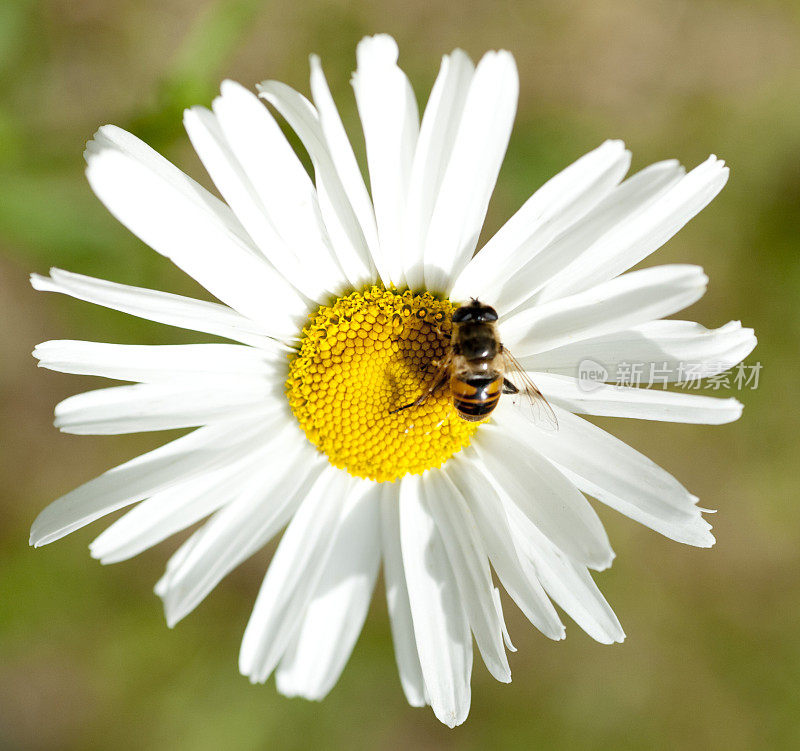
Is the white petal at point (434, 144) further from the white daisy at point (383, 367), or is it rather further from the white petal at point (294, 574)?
the white petal at point (294, 574)

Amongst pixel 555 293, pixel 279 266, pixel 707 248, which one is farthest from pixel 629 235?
pixel 707 248

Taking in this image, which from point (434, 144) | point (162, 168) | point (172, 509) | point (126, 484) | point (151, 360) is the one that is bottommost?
point (172, 509)

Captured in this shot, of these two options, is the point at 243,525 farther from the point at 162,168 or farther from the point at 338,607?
the point at 162,168

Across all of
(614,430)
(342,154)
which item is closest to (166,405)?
(342,154)

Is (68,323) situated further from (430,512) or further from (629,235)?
(629,235)

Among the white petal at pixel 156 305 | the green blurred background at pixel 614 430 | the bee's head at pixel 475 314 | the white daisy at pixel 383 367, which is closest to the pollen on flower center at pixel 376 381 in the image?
the white daisy at pixel 383 367

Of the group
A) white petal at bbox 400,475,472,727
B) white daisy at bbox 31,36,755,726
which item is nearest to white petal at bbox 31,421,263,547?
white daisy at bbox 31,36,755,726
